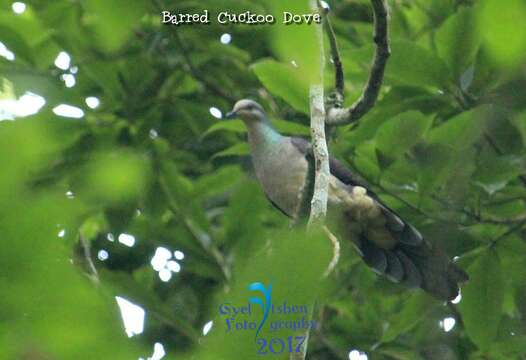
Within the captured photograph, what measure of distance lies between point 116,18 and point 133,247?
12.3 ft

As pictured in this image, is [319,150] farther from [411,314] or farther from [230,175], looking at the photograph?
[230,175]

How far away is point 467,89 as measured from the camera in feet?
10.4

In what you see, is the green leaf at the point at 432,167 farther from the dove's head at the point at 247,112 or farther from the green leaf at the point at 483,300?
the dove's head at the point at 247,112

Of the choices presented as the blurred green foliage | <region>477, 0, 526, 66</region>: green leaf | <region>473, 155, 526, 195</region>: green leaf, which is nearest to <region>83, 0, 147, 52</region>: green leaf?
the blurred green foliage

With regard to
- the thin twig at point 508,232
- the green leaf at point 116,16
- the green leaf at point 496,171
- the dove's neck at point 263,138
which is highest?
the green leaf at point 116,16

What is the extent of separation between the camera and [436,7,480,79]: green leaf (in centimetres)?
284

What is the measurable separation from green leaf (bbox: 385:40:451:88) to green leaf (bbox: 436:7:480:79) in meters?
0.03

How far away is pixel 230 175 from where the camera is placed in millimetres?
3875

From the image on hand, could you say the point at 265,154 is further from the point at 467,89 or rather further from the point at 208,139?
the point at 467,89

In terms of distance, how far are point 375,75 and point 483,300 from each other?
1239mm

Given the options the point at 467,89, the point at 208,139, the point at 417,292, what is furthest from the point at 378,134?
the point at 208,139

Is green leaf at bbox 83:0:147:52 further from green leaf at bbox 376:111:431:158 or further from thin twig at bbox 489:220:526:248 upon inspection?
thin twig at bbox 489:220:526:248

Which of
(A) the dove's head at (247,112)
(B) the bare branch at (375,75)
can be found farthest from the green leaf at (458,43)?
(A) the dove's head at (247,112)

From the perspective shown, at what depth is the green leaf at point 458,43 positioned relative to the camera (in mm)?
2844
